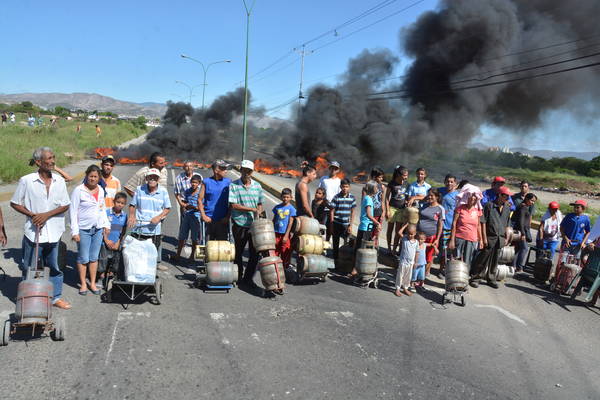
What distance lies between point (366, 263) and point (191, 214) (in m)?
2.64

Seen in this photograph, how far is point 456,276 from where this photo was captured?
18.9 feet

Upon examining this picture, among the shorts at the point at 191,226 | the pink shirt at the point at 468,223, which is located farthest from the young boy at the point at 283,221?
the pink shirt at the point at 468,223

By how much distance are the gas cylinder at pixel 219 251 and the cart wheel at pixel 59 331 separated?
1969 millimetres

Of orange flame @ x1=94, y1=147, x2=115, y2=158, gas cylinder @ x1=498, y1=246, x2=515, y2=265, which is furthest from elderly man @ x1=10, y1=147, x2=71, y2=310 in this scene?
orange flame @ x1=94, y1=147, x2=115, y2=158

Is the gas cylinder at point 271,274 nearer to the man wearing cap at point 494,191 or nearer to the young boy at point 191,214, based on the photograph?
the young boy at point 191,214

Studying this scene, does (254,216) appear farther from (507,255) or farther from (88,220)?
(507,255)

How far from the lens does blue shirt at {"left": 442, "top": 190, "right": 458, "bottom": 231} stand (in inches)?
274

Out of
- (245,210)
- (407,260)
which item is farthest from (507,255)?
(245,210)

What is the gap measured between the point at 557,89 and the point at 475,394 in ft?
121

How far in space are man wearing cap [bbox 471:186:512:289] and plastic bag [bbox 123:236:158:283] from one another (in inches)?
184

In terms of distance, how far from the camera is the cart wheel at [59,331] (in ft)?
12.6

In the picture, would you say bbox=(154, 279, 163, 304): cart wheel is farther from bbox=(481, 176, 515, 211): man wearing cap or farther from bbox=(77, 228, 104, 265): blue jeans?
bbox=(481, 176, 515, 211): man wearing cap

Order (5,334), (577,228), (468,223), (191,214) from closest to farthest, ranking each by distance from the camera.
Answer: (5,334), (468,223), (191,214), (577,228)

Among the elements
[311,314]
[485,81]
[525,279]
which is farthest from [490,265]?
[485,81]
